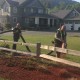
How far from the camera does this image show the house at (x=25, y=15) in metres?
77.1

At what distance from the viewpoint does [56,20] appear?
81.7 metres

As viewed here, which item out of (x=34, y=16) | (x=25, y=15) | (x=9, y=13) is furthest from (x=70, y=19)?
(x=9, y=13)

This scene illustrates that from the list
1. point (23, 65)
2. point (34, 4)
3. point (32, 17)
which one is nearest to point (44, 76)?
point (23, 65)

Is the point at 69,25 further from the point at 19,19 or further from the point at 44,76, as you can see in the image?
the point at 44,76

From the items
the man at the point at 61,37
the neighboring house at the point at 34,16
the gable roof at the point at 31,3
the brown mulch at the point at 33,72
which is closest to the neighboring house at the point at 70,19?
the neighboring house at the point at 34,16

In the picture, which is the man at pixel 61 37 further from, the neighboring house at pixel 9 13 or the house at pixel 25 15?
the neighboring house at pixel 9 13

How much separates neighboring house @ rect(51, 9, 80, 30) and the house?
156 inches

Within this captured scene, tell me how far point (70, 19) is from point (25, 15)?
37.8 feet

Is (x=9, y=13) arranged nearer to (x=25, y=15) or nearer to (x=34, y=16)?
(x=25, y=15)

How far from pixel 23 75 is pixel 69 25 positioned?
231 ft

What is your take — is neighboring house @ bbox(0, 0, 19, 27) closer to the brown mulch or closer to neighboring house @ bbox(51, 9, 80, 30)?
neighboring house @ bbox(51, 9, 80, 30)

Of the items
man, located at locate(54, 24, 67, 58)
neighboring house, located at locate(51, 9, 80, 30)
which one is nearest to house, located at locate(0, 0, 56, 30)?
neighboring house, located at locate(51, 9, 80, 30)

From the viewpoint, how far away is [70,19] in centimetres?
8069

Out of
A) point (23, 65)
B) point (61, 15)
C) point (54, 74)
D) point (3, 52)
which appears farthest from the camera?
point (61, 15)
